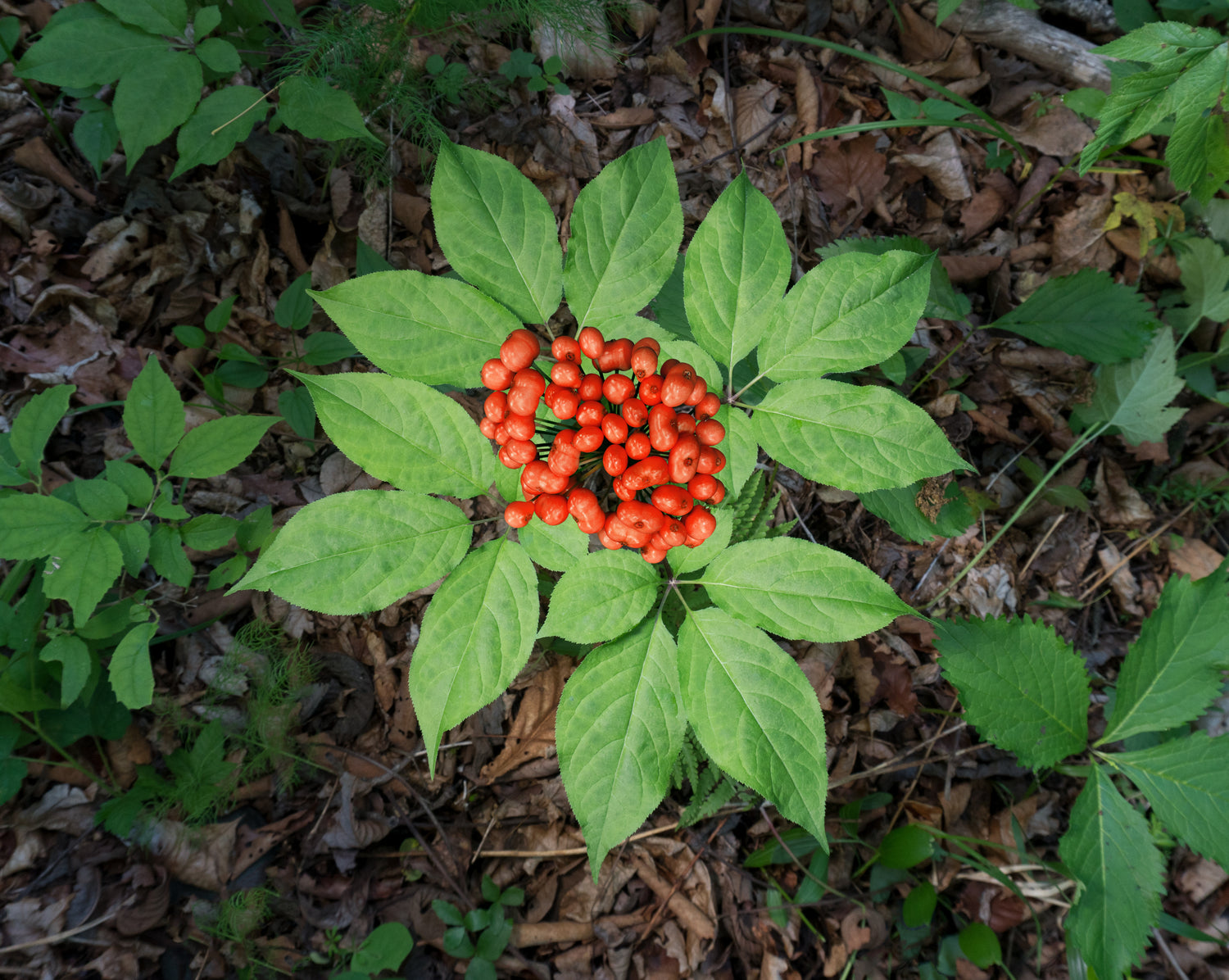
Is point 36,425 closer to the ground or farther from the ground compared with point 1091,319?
closer to the ground

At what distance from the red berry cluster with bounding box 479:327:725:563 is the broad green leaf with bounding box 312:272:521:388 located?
52mm

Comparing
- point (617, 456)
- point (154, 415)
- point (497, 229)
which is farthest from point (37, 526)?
point (617, 456)

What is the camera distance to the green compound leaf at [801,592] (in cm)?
152

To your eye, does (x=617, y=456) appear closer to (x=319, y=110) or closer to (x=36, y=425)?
(x=319, y=110)

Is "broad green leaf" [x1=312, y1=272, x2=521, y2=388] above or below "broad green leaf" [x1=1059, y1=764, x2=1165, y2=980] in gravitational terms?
above

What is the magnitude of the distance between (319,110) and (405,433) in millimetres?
1801

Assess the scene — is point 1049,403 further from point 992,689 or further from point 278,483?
point 278,483

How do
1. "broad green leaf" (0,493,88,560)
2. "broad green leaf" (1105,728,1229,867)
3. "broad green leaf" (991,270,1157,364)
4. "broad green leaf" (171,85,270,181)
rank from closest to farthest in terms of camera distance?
"broad green leaf" (0,493,88,560), "broad green leaf" (1105,728,1229,867), "broad green leaf" (171,85,270,181), "broad green leaf" (991,270,1157,364)

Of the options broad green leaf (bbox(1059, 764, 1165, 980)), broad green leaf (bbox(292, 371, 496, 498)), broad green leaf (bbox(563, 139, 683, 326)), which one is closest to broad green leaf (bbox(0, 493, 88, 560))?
broad green leaf (bbox(292, 371, 496, 498))

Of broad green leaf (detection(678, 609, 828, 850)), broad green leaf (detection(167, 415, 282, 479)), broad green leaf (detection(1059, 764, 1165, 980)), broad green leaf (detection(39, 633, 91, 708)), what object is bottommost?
broad green leaf (detection(1059, 764, 1165, 980))

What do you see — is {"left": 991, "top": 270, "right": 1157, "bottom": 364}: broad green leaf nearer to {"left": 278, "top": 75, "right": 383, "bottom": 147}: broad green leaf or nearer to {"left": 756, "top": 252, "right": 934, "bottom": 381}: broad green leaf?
{"left": 756, "top": 252, "right": 934, "bottom": 381}: broad green leaf

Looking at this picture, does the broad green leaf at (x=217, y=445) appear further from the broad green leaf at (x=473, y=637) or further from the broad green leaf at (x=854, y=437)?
the broad green leaf at (x=854, y=437)

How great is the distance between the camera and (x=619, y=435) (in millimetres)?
1572

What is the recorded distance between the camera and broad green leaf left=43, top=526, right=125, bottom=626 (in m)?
2.19
